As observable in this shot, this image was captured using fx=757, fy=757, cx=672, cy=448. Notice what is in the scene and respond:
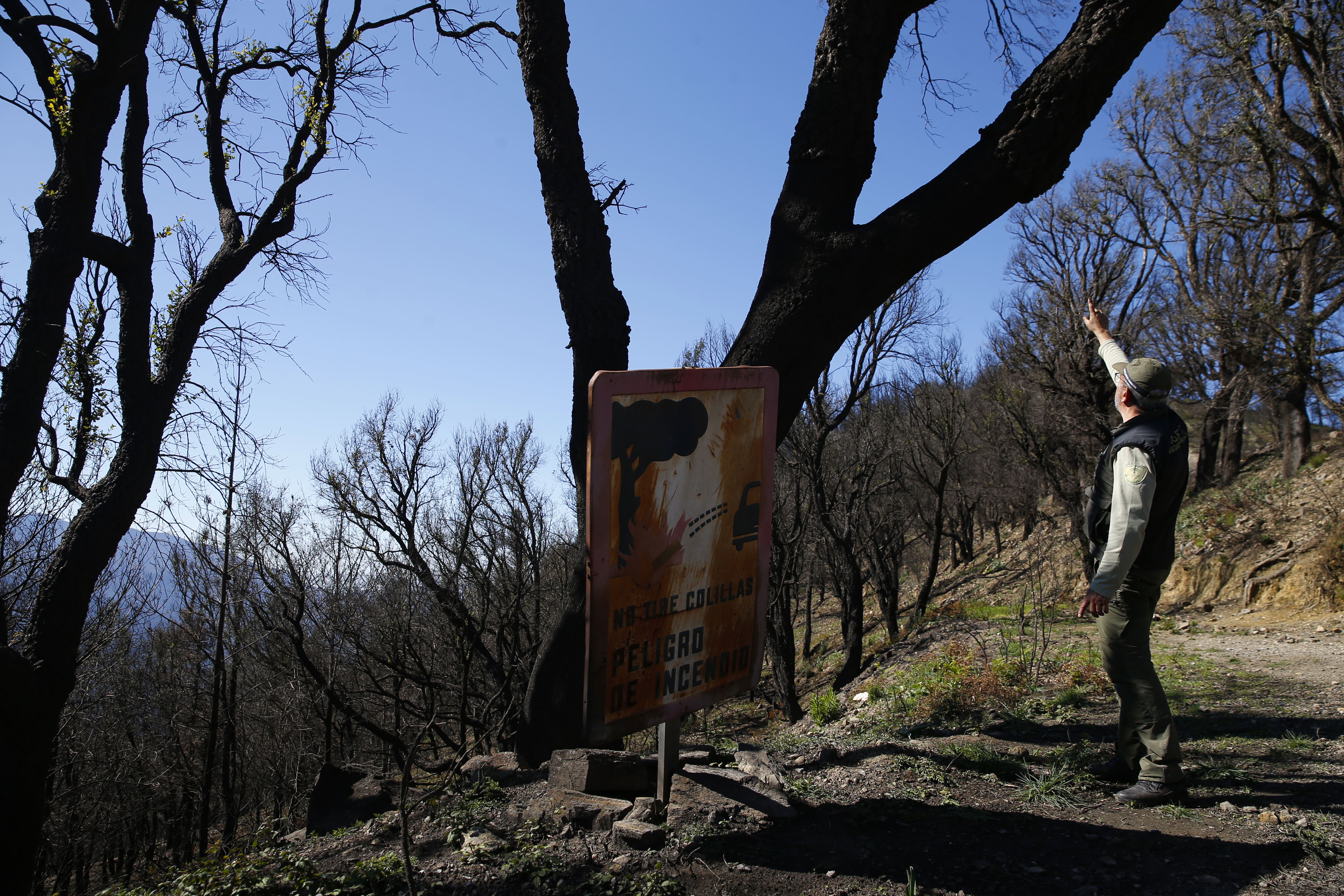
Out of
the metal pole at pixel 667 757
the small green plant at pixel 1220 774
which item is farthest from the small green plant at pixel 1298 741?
the metal pole at pixel 667 757

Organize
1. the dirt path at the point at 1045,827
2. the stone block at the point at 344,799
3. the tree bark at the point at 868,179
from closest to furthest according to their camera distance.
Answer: the dirt path at the point at 1045,827
the tree bark at the point at 868,179
the stone block at the point at 344,799

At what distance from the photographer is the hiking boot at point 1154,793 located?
3.23 meters

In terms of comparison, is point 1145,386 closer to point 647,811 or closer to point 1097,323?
point 1097,323

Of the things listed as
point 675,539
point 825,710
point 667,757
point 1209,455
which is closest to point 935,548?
point 1209,455

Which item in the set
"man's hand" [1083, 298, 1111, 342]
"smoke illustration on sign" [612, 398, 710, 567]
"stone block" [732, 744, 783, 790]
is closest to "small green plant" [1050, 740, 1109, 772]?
"stone block" [732, 744, 783, 790]

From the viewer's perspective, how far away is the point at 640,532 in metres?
2.80

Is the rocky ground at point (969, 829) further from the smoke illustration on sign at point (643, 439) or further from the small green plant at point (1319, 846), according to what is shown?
the smoke illustration on sign at point (643, 439)

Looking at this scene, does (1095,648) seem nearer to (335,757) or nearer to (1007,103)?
(1007,103)

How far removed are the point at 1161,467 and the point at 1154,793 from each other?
139 centimetres

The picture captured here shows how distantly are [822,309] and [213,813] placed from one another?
1063 inches

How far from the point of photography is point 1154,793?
127 inches

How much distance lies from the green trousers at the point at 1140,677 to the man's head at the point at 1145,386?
74 centimetres

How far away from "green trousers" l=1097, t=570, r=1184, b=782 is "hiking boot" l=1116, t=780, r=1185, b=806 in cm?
2

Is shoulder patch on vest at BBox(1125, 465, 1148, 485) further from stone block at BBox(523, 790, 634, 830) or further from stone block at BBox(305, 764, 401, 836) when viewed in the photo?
stone block at BBox(305, 764, 401, 836)
